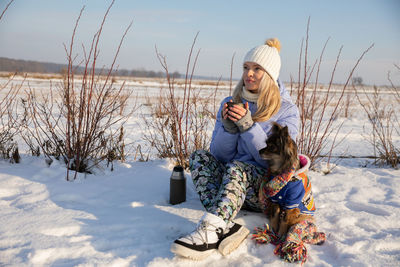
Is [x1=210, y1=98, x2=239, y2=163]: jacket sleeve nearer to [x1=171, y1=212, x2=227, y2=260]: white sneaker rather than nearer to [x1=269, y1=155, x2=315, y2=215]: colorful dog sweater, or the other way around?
[x1=269, y1=155, x2=315, y2=215]: colorful dog sweater

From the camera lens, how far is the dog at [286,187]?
1561mm

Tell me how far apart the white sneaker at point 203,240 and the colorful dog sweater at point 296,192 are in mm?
384

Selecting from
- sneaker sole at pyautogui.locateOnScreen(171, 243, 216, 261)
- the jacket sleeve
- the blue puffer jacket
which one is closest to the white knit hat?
the blue puffer jacket

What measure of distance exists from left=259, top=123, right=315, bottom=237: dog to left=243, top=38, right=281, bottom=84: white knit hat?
2.09ft

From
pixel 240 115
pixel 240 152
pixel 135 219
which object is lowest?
pixel 135 219

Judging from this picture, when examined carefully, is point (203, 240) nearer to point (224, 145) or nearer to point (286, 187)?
point (286, 187)

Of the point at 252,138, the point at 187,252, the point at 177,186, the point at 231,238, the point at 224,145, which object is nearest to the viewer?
the point at 187,252

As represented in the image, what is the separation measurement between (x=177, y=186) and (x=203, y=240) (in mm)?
694

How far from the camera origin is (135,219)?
196 cm

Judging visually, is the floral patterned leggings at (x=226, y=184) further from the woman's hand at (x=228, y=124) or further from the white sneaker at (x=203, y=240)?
the woman's hand at (x=228, y=124)

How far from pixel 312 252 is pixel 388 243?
494 millimetres

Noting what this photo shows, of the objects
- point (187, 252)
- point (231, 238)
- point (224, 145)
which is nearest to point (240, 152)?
point (224, 145)

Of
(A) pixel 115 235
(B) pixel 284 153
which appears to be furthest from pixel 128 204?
(B) pixel 284 153

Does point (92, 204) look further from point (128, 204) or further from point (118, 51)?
point (118, 51)
